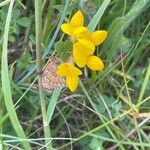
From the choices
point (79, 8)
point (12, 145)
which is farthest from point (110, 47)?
point (12, 145)

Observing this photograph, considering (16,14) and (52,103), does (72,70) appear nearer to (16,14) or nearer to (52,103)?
(52,103)

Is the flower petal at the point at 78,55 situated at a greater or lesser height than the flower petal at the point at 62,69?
greater

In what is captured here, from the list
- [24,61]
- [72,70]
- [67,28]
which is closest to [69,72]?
[72,70]

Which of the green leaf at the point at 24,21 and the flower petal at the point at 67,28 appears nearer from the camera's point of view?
the flower petal at the point at 67,28

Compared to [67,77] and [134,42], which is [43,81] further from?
[134,42]

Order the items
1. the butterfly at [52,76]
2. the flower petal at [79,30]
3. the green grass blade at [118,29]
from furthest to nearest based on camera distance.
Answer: the green grass blade at [118,29] → the butterfly at [52,76] → the flower petal at [79,30]

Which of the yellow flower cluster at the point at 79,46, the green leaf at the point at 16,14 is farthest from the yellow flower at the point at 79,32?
the green leaf at the point at 16,14

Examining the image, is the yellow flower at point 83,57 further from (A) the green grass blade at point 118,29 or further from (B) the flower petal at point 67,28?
(A) the green grass blade at point 118,29
